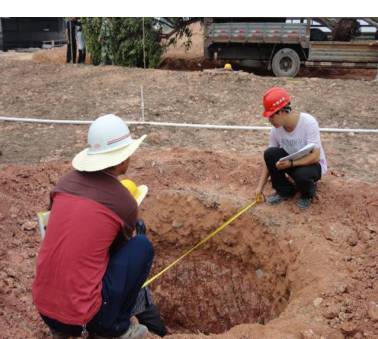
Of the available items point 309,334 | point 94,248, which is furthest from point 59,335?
point 309,334

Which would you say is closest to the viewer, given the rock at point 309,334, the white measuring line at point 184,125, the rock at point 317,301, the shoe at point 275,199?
the rock at point 309,334

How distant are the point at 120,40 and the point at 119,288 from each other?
9.30 meters

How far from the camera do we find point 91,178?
94.5 inches

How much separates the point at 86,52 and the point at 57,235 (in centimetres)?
1010

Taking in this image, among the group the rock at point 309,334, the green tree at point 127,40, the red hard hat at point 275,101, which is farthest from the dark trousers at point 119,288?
the green tree at point 127,40

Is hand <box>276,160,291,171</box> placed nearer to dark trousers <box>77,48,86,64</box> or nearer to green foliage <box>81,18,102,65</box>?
green foliage <box>81,18,102,65</box>

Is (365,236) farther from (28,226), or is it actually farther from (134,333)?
(28,226)

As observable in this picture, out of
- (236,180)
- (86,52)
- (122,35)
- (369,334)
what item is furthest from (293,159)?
(86,52)

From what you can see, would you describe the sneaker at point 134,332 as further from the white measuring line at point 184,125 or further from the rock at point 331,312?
the white measuring line at point 184,125

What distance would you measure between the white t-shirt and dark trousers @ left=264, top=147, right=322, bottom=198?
0.22 feet

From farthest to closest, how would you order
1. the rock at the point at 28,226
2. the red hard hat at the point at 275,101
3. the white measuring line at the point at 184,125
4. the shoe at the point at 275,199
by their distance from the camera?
the white measuring line at the point at 184,125 < the shoe at the point at 275,199 < the rock at the point at 28,226 < the red hard hat at the point at 275,101

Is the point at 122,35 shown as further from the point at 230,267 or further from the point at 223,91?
the point at 230,267

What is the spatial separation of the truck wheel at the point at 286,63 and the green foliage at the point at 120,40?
273 cm

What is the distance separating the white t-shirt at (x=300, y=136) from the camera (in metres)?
3.81
